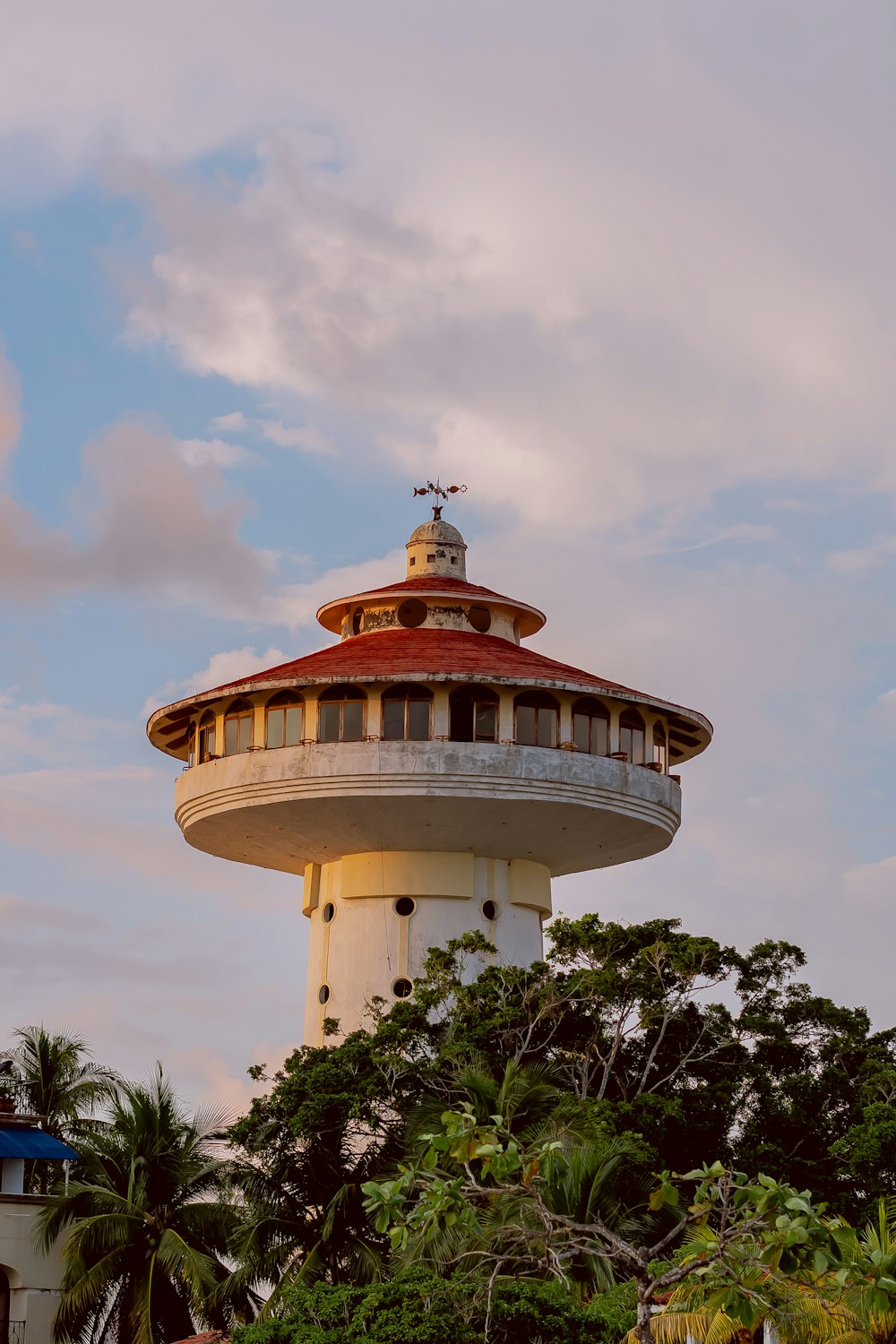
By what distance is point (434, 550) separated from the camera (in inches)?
1874

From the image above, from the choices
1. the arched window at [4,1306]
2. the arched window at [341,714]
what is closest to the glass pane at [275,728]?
the arched window at [341,714]

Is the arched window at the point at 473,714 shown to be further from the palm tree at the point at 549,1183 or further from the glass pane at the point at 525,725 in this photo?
the palm tree at the point at 549,1183

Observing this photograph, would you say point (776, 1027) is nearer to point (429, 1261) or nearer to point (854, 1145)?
point (854, 1145)

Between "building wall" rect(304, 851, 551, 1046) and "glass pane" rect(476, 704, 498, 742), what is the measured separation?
3.42m

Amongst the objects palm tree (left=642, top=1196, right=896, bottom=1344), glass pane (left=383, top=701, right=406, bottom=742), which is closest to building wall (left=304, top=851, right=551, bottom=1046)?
glass pane (left=383, top=701, right=406, bottom=742)

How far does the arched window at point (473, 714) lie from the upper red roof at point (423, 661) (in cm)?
50

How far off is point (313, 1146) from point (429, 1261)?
6617 millimetres

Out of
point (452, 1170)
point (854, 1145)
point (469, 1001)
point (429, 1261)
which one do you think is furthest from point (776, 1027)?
point (429, 1261)

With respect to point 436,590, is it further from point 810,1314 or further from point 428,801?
point 810,1314

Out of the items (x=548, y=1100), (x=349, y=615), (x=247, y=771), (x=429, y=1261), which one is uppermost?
(x=349, y=615)

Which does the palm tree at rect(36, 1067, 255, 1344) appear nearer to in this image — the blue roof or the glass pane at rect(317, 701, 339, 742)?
the blue roof

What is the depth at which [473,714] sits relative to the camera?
138 feet

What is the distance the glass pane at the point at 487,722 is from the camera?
41656mm

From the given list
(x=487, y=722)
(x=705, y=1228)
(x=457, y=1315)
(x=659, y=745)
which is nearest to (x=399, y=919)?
(x=487, y=722)
